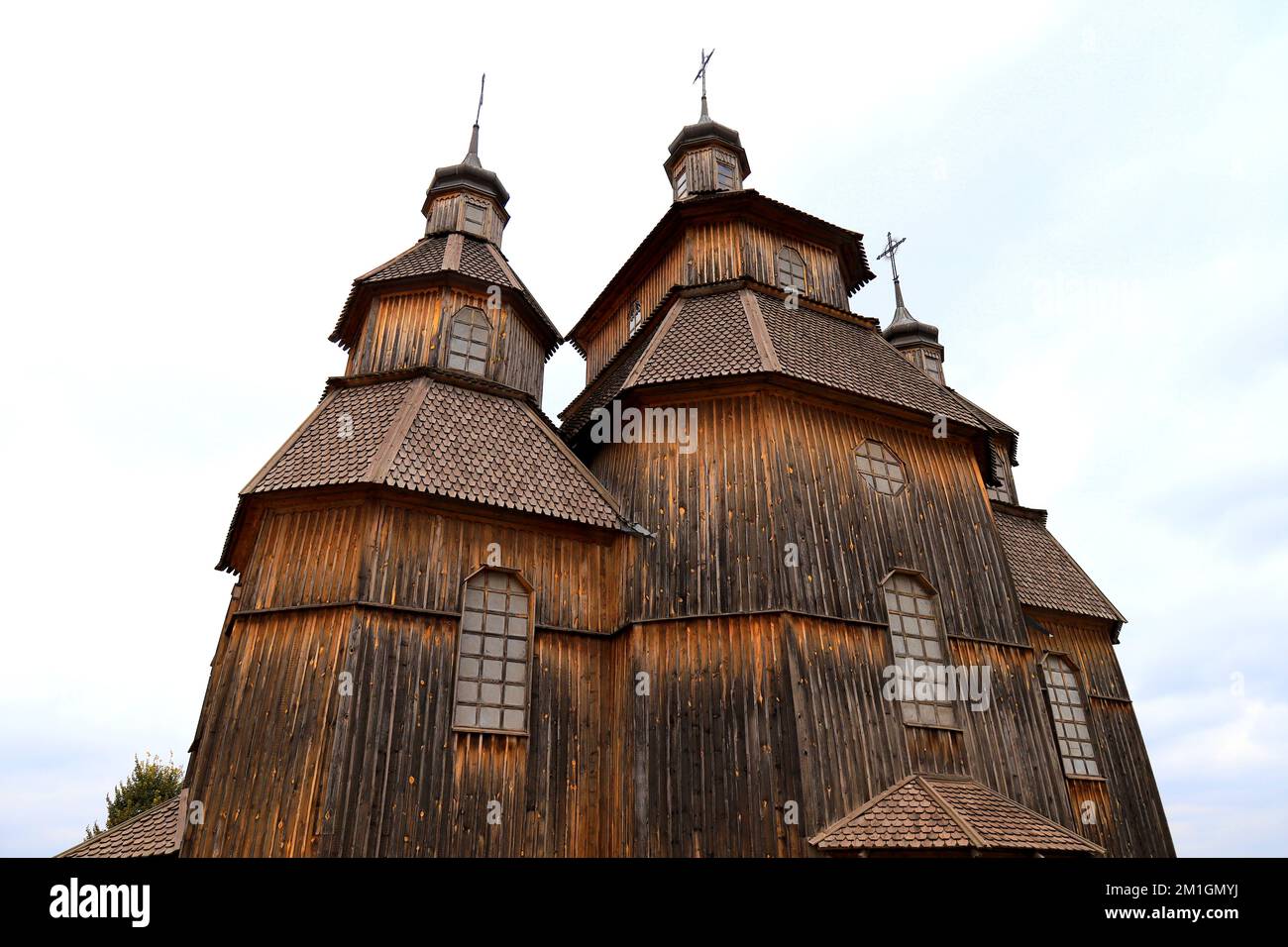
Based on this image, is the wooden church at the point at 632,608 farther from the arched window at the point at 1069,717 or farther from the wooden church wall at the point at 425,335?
the arched window at the point at 1069,717

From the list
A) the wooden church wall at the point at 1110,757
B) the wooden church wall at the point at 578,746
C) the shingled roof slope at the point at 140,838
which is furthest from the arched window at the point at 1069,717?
the shingled roof slope at the point at 140,838

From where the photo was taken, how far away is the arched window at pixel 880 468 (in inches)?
513

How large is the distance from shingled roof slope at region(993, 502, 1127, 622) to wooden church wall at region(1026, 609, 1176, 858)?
318 millimetres

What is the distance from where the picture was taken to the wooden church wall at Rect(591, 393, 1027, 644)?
38.1 ft

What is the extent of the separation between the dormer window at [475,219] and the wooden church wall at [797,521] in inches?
263

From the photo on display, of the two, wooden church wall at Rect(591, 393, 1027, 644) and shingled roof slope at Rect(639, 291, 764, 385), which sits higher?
shingled roof slope at Rect(639, 291, 764, 385)

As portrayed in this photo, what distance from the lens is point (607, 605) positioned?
492 inches

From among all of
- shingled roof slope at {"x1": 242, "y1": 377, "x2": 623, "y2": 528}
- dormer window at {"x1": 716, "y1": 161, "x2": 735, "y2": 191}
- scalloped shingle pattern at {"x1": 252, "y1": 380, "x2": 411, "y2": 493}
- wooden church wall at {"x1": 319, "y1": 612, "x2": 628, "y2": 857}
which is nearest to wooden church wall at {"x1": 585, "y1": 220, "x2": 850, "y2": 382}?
dormer window at {"x1": 716, "y1": 161, "x2": 735, "y2": 191}

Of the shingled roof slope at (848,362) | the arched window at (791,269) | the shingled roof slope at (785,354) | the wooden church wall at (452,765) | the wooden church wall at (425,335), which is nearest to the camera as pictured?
the wooden church wall at (452,765)

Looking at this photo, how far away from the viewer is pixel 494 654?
1139cm

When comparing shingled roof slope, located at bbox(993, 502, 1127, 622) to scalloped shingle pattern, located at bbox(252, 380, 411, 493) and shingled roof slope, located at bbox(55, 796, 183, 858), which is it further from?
shingled roof slope, located at bbox(55, 796, 183, 858)

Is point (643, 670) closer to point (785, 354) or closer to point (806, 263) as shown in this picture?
point (785, 354)
